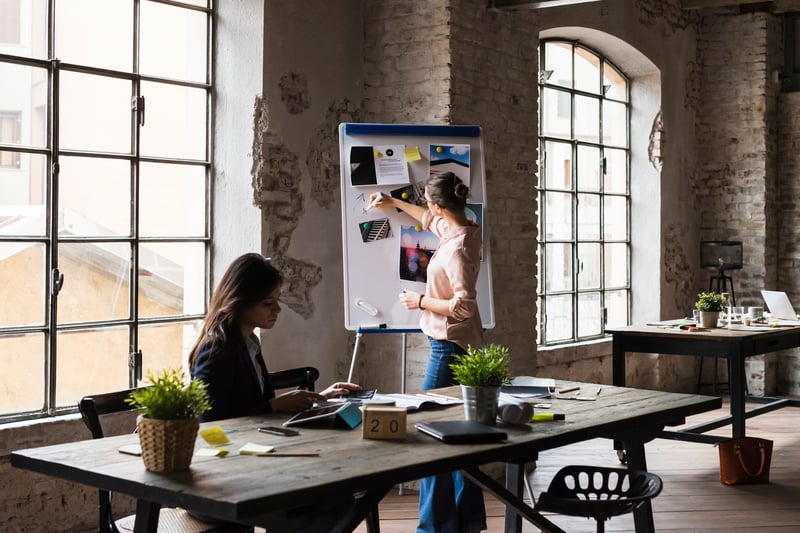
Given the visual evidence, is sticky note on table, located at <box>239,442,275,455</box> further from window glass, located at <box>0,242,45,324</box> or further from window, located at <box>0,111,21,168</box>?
window, located at <box>0,111,21,168</box>

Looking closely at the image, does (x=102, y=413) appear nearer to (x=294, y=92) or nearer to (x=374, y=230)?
Answer: (x=374, y=230)

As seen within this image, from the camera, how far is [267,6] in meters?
5.42

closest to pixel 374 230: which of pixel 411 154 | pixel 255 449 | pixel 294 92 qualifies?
pixel 411 154

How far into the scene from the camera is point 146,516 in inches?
104

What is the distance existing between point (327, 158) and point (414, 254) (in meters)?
0.98

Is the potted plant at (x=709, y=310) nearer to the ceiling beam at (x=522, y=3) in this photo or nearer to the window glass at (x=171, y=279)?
the ceiling beam at (x=522, y=3)

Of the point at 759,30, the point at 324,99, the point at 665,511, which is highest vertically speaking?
the point at 759,30

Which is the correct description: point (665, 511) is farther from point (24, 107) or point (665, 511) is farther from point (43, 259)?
point (24, 107)

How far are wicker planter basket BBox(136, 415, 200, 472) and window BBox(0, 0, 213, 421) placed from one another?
2.32 metres

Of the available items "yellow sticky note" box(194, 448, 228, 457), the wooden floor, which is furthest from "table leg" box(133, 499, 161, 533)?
the wooden floor

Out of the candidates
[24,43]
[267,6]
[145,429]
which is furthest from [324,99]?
[145,429]

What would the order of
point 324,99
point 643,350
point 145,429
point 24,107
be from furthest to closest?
point 643,350 < point 324,99 < point 24,107 < point 145,429

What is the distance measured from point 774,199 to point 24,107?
25.2 ft

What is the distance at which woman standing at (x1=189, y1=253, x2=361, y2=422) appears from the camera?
3.22 meters
